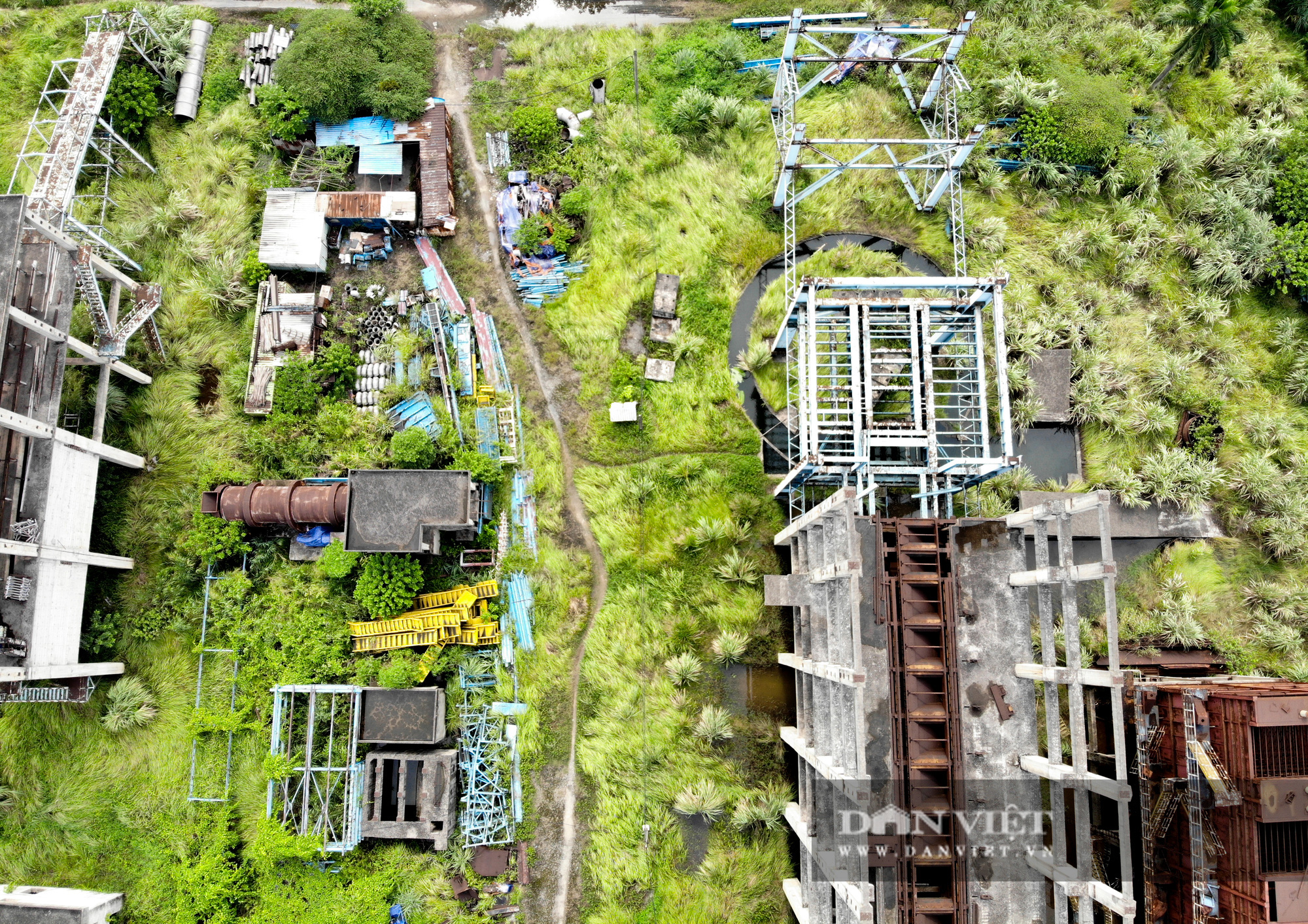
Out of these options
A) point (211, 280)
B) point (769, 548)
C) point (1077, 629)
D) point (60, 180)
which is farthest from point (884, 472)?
point (60, 180)

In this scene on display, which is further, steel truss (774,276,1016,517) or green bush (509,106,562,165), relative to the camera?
green bush (509,106,562,165)

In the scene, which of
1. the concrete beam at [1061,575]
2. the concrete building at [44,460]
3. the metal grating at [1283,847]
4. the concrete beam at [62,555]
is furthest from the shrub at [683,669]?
the concrete beam at [62,555]

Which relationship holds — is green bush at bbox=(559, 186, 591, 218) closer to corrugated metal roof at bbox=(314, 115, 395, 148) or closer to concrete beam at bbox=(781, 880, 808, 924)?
corrugated metal roof at bbox=(314, 115, 395, 148)

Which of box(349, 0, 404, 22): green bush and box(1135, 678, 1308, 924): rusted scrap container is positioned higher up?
box(349, 0, 404, 22): green bush

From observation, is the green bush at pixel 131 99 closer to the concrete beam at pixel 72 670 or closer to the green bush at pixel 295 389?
the green bush at pixel 295 389

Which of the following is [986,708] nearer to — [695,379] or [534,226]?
[695,379]

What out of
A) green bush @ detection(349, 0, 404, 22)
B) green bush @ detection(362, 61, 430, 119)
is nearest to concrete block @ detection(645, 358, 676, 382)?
green bush @ detection(362, 61, 430, 119)
